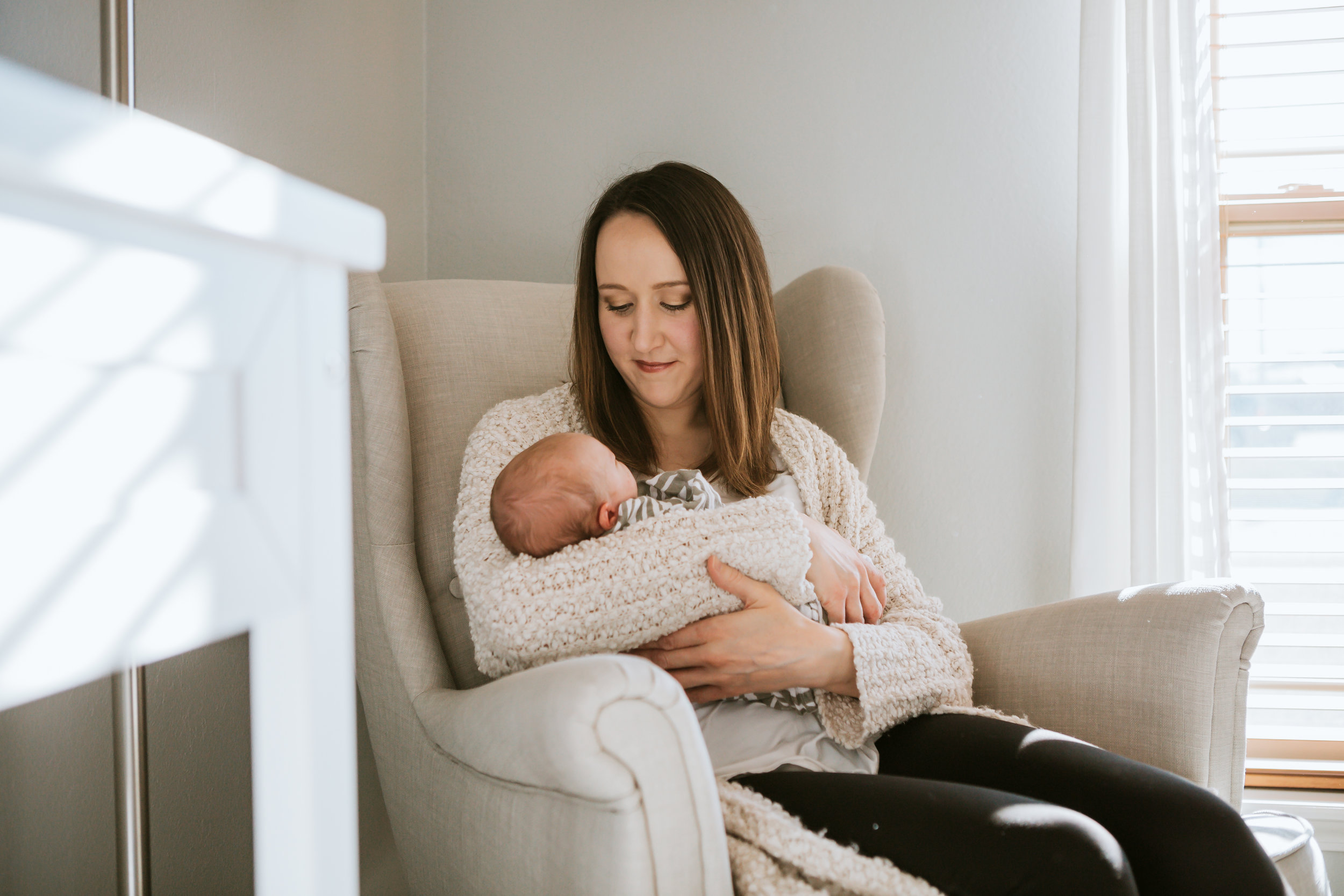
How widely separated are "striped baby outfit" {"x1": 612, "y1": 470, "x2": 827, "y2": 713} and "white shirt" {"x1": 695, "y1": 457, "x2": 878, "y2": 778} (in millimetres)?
10

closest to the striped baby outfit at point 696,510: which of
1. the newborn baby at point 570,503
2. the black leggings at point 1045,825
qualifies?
the newborn baby at point 570,503

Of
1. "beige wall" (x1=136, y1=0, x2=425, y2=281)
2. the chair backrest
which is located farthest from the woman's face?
"beige wall" (x1=136, y1=0, x2=425, y2=281)

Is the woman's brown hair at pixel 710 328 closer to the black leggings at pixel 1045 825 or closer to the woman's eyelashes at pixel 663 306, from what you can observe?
the woman's eyelashes at pixel 663 306

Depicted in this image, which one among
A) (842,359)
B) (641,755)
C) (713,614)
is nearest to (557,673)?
(641,755)

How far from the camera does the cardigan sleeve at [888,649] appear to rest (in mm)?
1029

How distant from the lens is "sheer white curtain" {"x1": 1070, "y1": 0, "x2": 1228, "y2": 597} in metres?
1.64

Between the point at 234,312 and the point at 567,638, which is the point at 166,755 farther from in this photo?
the point at 234,312

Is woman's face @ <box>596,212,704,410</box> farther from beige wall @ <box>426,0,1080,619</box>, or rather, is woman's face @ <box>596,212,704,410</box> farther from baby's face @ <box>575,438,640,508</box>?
beige wall @ <box>426,0,1080,619</box>

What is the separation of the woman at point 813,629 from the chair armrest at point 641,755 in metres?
0.15

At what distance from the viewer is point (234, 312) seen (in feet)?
1.31

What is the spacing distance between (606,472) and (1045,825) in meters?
0.60

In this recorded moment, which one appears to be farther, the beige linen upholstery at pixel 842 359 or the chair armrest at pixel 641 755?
the beige linen upholstery at pixel 842 359

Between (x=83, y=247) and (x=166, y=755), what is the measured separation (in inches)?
44.7

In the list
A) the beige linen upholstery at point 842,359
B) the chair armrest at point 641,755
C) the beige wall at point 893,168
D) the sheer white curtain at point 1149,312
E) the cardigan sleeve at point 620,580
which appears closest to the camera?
the chair armrest at point 641,755
